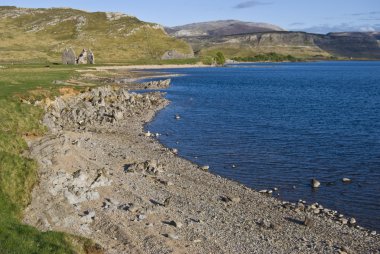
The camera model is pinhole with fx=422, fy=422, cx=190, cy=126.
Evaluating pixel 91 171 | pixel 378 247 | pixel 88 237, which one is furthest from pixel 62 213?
pixel 378 247

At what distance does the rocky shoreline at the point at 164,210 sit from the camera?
72.9 feet

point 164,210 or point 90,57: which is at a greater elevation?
point 90,57

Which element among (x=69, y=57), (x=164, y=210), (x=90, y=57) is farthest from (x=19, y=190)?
(x=90, y=57)

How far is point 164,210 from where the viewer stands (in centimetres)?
2606

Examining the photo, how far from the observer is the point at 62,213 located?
2394 centimetres

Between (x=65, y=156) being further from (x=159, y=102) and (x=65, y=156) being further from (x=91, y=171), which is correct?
(x=159, y=102)

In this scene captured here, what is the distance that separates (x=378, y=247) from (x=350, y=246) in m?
1.58

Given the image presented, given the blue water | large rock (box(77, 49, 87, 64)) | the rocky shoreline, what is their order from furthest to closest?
large rock (box(77, 49, 87, 64)) < the blue water < the rocky shoreline

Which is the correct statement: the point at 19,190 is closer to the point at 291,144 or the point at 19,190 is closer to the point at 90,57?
the point at 291,144

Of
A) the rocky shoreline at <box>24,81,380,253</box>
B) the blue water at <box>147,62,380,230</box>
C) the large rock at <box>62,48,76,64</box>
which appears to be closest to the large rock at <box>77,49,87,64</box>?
the large rock at <box>62,48,76,64</box>

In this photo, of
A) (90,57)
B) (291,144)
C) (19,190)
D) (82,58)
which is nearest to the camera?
(19,190)

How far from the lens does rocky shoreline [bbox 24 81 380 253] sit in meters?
22.2

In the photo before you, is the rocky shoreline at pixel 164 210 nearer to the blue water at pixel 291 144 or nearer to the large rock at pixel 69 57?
the blue water at pixel 291 144

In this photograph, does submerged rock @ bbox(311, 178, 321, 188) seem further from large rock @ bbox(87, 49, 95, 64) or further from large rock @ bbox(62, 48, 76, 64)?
large rock @ bbox(87, 49, 95, 64)
